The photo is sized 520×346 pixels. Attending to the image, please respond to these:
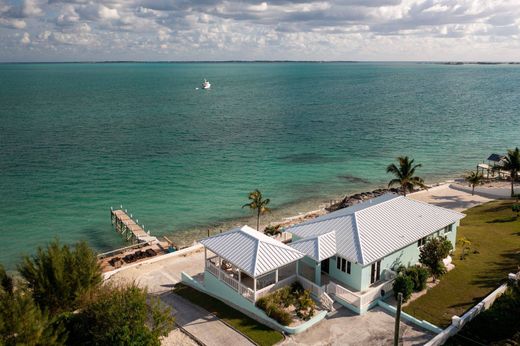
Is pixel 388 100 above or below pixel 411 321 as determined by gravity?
above

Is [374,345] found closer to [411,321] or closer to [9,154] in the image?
[411,321]

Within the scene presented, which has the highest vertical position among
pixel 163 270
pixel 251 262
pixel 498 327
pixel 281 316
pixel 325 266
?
pixel 251 262

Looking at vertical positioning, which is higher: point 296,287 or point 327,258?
point 327,258

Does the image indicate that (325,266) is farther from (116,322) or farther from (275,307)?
(116,322)

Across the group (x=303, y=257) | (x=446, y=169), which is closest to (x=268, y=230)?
(x=303, y=257)

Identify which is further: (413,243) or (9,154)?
(9,154)

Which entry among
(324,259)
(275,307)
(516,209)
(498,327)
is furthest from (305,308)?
(516,209)

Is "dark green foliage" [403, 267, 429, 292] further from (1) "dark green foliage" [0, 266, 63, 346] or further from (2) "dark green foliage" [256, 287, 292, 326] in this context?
(1) "dark green foliage" [0, 266, 63, 346]
